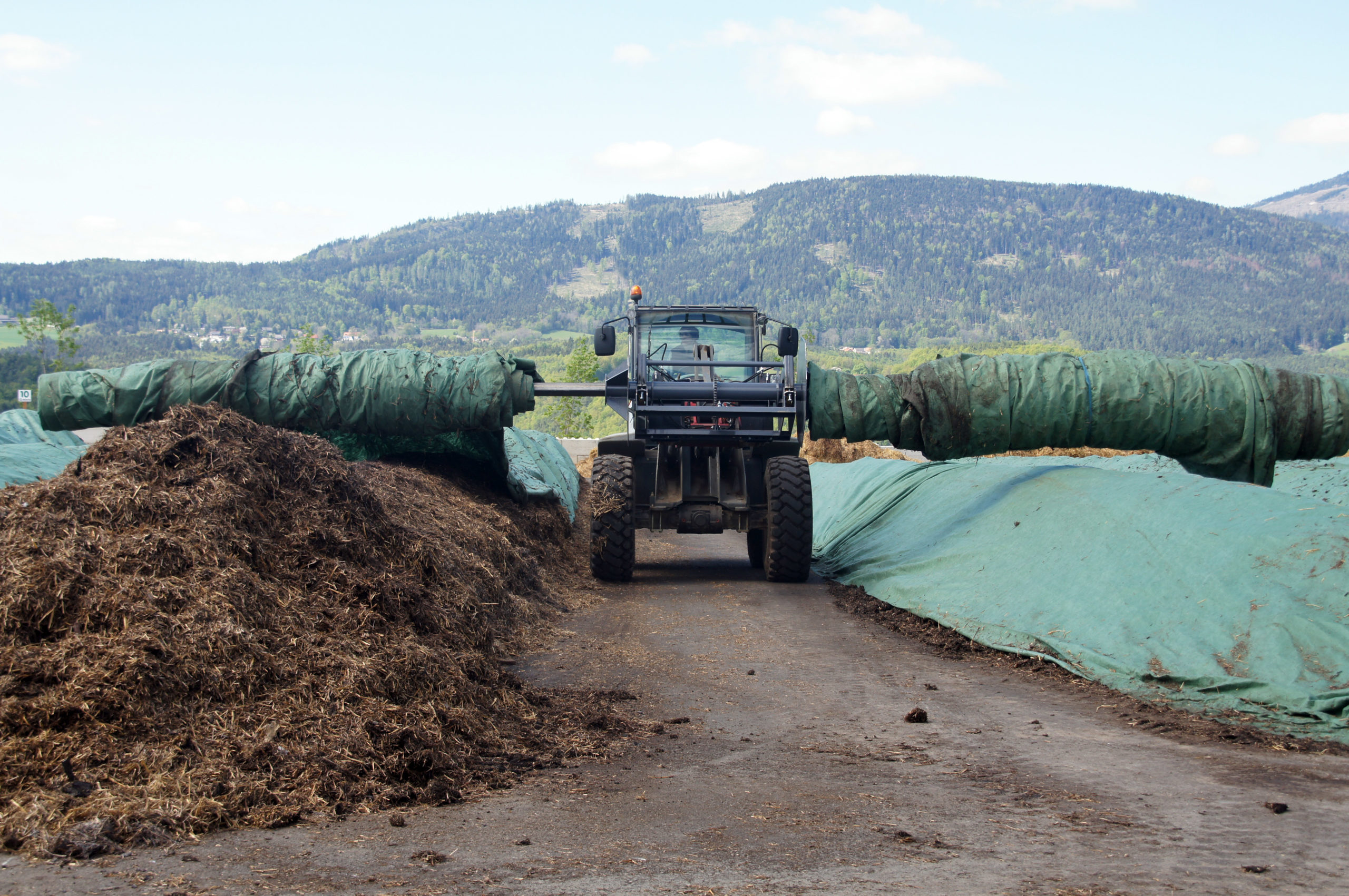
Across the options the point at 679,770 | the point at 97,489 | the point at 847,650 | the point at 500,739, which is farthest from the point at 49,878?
the point at 847,650

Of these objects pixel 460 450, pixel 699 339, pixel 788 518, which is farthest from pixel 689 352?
pixel 460 450

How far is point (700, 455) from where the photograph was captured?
11.6m

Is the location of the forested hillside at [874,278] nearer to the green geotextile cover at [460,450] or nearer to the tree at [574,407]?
the tree at [574,407]

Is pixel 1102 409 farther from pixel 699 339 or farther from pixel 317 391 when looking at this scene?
pixel 317 391

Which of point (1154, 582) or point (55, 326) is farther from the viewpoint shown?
point (55, 326)

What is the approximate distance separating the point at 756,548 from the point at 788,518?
2.11m

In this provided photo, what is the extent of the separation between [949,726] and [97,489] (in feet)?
17.1

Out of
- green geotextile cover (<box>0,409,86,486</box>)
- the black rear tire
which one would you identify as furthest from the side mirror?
green geotextile cover (<box>0,409,86,486</box>)

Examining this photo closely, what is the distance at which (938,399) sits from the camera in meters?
10.5

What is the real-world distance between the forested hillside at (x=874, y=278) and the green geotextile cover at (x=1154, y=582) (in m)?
120

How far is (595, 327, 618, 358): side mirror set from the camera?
10.8 meters

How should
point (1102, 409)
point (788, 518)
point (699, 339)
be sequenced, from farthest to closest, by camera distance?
point (699, 339)
point (788, 518)
point (1102, 409)

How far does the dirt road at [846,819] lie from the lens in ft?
10.6

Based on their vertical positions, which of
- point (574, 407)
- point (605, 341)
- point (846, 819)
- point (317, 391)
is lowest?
point (574, 407)
